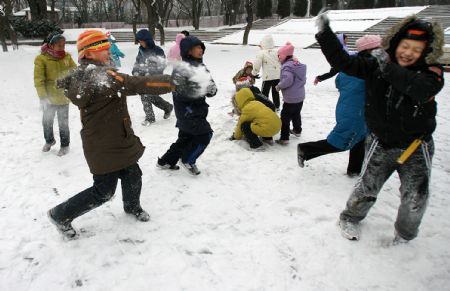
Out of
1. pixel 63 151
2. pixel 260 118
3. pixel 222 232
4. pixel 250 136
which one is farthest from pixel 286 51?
pixel 63 151

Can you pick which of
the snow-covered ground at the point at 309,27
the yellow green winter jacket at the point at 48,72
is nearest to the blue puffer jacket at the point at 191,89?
the yellow green winter jacket at the point at 48,72

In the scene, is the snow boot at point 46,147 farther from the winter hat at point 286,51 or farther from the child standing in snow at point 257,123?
the winter hat at point 286,51

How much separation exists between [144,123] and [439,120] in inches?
231

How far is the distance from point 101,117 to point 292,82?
334 cm

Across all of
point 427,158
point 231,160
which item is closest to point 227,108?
point 231,160

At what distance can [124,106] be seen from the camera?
2826mm

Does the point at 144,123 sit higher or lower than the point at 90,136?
lower

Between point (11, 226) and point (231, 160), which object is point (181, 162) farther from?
point (11, 226)

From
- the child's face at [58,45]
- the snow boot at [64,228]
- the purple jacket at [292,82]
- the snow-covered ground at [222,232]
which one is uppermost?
the child's face at [58,45]

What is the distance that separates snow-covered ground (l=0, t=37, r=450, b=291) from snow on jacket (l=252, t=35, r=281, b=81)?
2.39 metres

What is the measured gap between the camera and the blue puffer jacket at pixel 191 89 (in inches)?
107

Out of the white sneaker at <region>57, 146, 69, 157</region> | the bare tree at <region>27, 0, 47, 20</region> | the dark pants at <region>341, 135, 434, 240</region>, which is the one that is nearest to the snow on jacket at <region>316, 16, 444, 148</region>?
the dark pants at <region>341, 135, 434, 240</region>

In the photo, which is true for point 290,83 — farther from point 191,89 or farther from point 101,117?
point 101,117

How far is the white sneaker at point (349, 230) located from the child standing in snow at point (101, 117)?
2016mm
